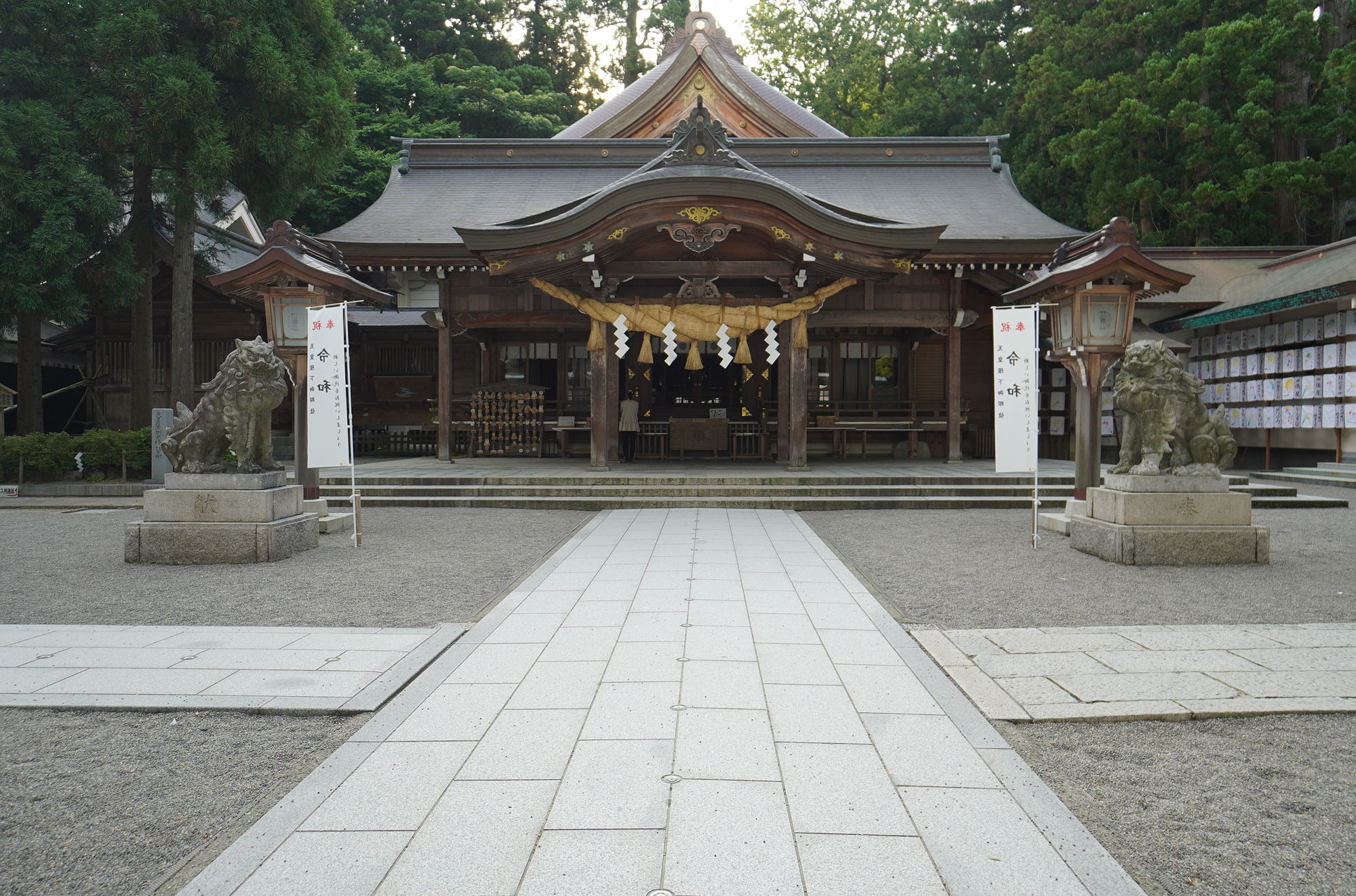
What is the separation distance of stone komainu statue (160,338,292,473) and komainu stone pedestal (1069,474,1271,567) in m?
7.47

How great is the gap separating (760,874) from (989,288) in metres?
13.8

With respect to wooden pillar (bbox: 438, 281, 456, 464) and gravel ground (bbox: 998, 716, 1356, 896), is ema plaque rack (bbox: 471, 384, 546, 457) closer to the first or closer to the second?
wooden pillar (bbox: 438, 281, 456, 464)

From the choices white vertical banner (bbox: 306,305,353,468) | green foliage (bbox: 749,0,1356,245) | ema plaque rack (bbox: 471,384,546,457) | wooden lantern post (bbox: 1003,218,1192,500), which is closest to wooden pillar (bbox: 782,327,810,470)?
wooden lantern post (bbox: 1003,218,1192,500)

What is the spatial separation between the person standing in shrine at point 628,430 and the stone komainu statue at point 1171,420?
325 inches

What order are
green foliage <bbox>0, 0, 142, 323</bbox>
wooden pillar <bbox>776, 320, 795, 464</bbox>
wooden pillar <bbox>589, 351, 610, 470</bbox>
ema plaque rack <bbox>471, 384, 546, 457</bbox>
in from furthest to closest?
ema plaque rack <bbox>471, 384, 546, 457</bbox> → wooden pillar <bbox>776, 320, 795, 464</bbox> → green foliage <bbox>0, 0, 142, 323</bbox> → wooden pillar <bbox>589, 351, 610, 470</bbox>

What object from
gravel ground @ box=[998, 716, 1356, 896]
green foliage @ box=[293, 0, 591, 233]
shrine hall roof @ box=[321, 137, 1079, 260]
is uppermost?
green foliage @ box=[293, 0, 591, 233]

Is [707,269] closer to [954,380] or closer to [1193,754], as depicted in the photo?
[954,380]

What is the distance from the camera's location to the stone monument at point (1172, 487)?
6141 mm

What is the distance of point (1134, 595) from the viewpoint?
204 inches

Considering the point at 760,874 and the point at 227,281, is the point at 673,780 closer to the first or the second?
the point at 760,874

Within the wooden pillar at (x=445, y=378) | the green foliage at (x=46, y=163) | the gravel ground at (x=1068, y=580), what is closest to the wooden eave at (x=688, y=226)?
the wooden pillar at (x=445, y=378)

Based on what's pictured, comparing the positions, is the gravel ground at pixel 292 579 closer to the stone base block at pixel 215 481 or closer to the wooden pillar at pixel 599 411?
the stone base block at pixel 215 481

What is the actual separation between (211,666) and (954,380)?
1209cm

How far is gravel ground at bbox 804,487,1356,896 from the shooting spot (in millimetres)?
2174
